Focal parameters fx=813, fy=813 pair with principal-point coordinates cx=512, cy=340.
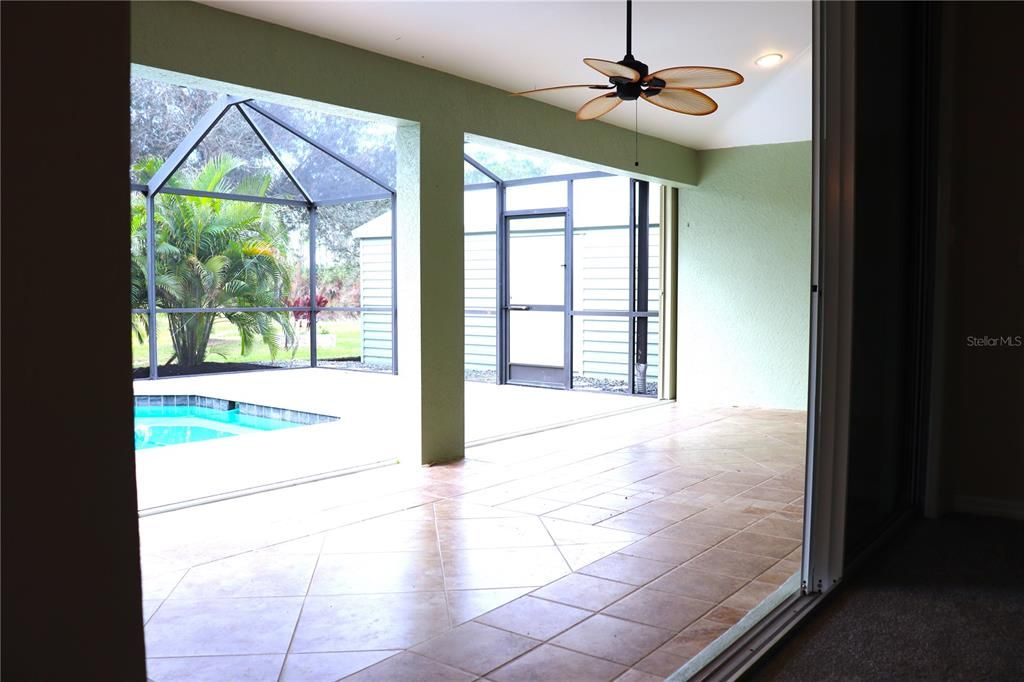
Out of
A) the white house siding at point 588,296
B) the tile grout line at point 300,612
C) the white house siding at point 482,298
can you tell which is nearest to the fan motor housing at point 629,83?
the tile grout line at point 300,612

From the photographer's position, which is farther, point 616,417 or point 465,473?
point 616,417

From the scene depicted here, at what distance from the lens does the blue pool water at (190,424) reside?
769 centimetres

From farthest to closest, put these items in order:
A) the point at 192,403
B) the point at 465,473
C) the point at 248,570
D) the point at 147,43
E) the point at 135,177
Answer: the point at 135,177 → the point at 192,403 → the point at 465,473 → the point at 147,43 → the point at 248,570

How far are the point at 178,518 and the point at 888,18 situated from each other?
3870 mm

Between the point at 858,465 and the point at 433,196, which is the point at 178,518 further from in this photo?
the point at 858,465

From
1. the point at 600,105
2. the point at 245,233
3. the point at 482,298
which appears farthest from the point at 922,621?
the point at 245,233

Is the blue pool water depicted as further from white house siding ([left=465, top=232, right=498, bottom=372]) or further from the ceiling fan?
the ceiling fan

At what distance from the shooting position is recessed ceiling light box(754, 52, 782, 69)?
568 centimetres

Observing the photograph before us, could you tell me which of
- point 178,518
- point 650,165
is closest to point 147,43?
point 178,518

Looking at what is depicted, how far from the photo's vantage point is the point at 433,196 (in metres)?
5.11

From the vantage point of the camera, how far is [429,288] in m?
5.11

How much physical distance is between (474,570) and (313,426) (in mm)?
3757

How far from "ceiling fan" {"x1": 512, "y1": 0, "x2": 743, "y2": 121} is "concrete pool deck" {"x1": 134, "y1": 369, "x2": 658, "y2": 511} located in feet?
7.41

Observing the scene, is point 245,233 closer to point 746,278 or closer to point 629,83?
point 746,278
